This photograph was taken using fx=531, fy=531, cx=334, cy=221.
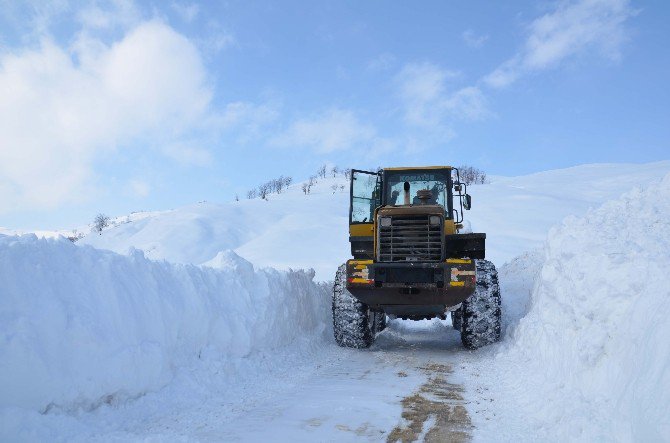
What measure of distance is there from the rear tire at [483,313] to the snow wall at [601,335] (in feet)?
1.16

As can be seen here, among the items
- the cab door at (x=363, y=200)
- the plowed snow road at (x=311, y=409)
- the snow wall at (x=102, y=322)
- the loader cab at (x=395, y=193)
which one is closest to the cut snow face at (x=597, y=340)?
the plowed snow road at (x=311, y=409)

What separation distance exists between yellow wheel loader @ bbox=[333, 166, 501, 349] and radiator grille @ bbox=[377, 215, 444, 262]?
0.05ft

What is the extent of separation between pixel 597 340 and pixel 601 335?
62mm


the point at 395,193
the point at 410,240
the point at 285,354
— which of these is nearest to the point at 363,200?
the point at 395,193

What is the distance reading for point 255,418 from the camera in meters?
4.90

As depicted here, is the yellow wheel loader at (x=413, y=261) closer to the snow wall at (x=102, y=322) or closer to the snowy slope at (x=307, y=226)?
the snow wall at (x=102, y=322)

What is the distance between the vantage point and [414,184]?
998 centimetres

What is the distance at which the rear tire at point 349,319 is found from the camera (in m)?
9.55

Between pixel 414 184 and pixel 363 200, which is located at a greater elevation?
pixel 414 184

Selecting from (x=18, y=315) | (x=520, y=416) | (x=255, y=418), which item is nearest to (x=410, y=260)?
(x=520, y=416)

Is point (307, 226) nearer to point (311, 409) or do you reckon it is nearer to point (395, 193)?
point (395, 193)

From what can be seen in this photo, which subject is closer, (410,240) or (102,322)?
(102,322)

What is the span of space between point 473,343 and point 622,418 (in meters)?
5.23

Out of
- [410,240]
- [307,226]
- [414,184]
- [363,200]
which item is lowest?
[307,226]
